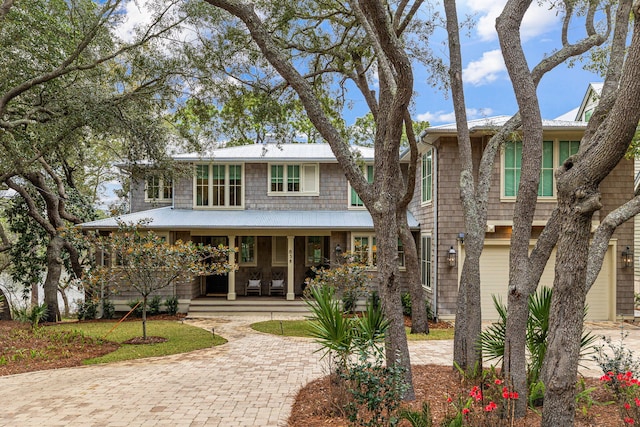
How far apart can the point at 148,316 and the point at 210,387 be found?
845cm

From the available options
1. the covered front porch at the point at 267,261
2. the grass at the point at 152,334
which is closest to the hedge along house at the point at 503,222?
the covered front porch at the point at 267,261

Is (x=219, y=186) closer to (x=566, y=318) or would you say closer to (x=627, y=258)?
(x=627, y=258)

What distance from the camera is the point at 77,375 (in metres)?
7.64

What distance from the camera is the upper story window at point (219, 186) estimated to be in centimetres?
1617

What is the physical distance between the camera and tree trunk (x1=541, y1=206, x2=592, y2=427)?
3787mm

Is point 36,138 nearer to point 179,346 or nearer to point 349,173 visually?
point 179,346

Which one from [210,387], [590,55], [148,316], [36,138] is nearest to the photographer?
[210,387]

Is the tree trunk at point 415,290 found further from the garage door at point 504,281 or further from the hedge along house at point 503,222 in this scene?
the garage door at point 504,281

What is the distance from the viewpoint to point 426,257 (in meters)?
14.3

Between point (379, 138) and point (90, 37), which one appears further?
point (90, 37)

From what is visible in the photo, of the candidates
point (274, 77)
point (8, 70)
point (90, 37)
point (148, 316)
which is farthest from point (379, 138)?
point (148, 316)

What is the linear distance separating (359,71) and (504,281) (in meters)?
7.63

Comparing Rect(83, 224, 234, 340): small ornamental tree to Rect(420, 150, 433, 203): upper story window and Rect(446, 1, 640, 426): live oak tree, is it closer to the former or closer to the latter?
Rect(446, 1, 640, 426): live oak tree

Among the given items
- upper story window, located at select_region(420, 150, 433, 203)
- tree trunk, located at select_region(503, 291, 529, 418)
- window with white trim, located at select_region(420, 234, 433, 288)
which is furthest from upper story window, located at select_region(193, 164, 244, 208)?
tree trunk, located at select_region(503, 291, 529, 418)
